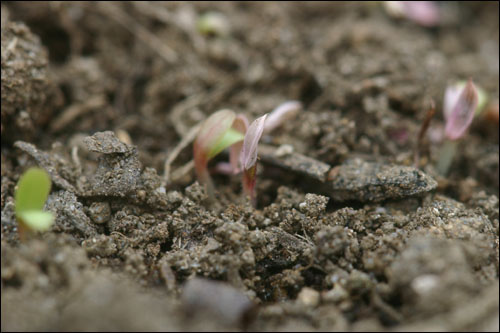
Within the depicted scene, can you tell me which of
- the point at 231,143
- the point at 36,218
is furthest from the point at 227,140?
the point at 36,218

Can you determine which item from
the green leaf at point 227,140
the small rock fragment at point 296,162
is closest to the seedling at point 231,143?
the green leaf at point 227,140

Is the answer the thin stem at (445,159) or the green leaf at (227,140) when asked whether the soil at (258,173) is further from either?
the green leaf at (227,140)

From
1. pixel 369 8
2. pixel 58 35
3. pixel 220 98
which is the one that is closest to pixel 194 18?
pixel 220 98

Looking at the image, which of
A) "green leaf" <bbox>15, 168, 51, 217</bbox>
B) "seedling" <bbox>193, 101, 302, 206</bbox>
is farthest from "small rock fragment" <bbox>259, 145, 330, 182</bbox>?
"green leaf" <bbox>15, 168, 51, 217</bbox>

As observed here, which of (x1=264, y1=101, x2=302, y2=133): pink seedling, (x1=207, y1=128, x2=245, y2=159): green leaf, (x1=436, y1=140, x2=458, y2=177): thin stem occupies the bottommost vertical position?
(x1=207, y1=128, x2=245, y2=159): green leaf

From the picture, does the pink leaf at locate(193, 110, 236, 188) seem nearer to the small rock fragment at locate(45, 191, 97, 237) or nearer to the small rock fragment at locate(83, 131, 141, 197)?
the small rock fragment at locate(83, 131, 141, 197)

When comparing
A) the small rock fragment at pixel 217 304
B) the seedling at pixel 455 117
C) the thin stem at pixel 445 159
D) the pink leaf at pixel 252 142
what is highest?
the seedling at pixel 455 117
